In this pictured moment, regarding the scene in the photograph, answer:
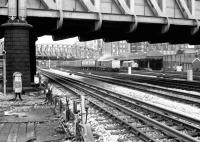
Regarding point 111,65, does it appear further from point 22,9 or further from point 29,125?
point 29,125

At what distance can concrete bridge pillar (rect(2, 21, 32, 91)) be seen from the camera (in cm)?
2323

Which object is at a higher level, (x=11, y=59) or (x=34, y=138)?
(x=11, y=59)

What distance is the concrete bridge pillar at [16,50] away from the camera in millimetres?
23234

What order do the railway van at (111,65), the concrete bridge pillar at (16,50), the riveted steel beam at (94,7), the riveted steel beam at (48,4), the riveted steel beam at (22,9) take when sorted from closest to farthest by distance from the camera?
the concrete bridge pillar at (16,50)
the riveted steel beam at (22,9)
the riveted steel beam at (48,4)
the riveted steel beam at (94,7)
the railway van at (111,65)

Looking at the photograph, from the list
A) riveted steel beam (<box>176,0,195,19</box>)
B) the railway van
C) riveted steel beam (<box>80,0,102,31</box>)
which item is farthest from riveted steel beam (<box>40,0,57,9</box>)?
the railway van

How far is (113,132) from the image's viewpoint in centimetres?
1006

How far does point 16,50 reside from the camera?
2333 cm

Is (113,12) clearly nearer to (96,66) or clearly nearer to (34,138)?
(34,138)

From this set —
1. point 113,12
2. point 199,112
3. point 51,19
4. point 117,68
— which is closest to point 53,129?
point 199,112

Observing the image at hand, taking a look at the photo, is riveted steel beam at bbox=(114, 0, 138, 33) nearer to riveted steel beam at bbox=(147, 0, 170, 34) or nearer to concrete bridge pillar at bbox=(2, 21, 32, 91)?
riveted steel beam at bbox=(147, 0, 170, 34)

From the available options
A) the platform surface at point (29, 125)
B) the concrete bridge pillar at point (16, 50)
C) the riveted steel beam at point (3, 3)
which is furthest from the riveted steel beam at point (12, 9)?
the platform surface at point (29, 125)

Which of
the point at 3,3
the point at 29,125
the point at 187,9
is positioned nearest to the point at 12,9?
the point at 3,3

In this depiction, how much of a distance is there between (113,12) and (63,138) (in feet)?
66.9

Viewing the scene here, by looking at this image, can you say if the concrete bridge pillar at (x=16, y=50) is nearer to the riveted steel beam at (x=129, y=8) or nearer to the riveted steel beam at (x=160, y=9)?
the riveted steel beam at (x=129, y=8)
